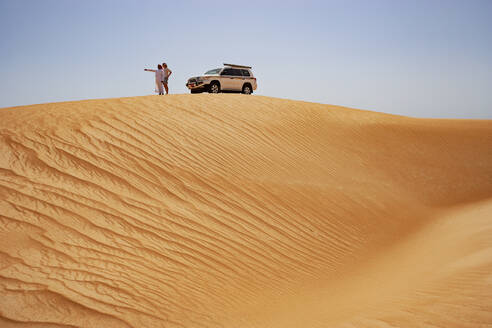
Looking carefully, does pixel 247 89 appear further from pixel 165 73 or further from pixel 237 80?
pixel 165 73

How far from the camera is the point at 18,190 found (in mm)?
3863

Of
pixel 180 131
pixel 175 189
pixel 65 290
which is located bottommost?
pixel 65 290

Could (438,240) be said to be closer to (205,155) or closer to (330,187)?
(330,187)

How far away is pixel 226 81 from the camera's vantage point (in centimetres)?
1515

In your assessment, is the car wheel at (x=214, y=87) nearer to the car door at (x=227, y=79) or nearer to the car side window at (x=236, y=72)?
the car door at (x=227, y=79)

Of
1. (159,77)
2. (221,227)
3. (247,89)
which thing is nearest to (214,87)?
(247,89)

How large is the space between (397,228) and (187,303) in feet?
13.9

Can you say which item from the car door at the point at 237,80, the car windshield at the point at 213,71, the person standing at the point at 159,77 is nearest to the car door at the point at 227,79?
the car door at the point at 237,80

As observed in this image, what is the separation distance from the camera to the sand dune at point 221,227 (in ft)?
8.76

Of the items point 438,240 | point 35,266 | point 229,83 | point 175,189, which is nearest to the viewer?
point 35,266

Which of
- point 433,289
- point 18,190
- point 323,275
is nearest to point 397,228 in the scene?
point 323,275

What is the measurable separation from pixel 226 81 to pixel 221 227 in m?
11.8

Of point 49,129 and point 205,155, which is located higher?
point 205,155

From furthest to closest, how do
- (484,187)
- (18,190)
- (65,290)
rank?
(484,187)
(18,190)
(65,290)
